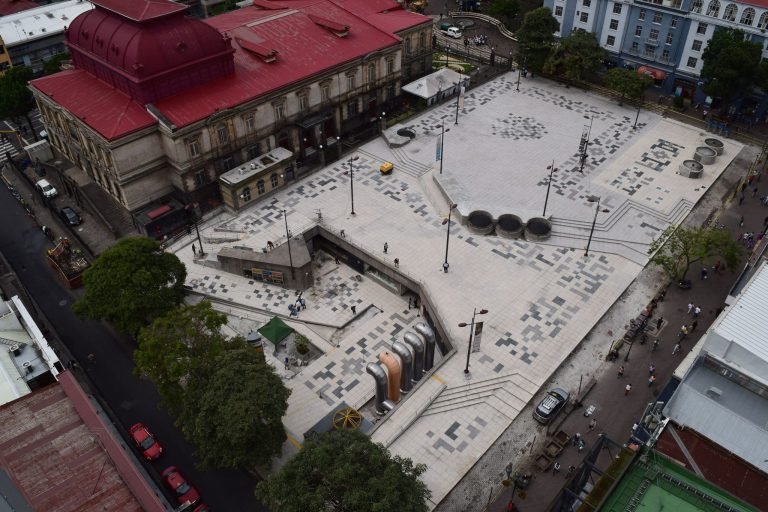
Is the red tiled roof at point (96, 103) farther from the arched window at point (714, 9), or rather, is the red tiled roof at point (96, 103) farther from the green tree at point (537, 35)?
the arched window at point (714, 9)

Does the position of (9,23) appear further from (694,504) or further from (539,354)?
(694,504)

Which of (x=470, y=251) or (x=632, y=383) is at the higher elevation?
(x=470, y=251)

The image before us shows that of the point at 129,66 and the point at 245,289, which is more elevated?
the point at 129,66

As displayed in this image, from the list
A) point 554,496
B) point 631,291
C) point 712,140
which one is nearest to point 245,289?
point 554,496

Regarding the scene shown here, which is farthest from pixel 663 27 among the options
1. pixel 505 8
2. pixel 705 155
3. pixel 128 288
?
pixel 128 288

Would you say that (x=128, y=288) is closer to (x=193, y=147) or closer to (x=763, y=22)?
(x=193, y=147)

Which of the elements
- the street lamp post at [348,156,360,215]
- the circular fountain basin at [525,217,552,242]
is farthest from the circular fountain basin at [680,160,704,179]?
the street lamp post at [348,156,360,215]

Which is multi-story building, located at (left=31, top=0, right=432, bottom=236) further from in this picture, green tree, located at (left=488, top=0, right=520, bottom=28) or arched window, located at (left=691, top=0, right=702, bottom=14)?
arched window, located at (left=691, top=0, right=702, bottom=14)

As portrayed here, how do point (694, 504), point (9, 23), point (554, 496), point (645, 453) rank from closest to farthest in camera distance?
point (694, 504)
point (645, 453)
point (554, 496)
point (9, 23)
